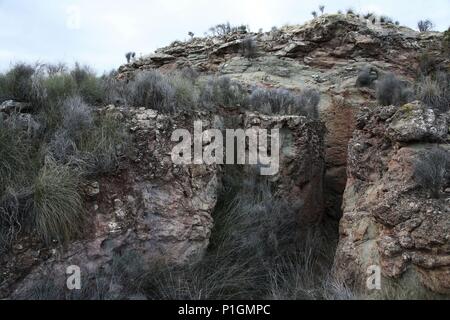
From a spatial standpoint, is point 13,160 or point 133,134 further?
point 133,134

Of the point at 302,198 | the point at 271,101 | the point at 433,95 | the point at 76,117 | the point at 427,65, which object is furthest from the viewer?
the point at 427,65

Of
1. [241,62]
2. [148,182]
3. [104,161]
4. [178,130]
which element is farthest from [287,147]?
[241,62]

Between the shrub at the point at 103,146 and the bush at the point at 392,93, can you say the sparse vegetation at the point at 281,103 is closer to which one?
the bush at the point at 392,93

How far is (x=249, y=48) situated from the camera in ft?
31.3

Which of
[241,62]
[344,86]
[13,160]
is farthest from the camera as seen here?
[241,62]

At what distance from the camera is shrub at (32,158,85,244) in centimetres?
370

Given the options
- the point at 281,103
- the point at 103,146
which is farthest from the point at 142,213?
the point at 281,103

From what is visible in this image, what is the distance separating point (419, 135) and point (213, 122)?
2.50 m

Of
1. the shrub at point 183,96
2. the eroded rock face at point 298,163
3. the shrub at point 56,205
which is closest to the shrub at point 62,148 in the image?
the shrub at point 56,205

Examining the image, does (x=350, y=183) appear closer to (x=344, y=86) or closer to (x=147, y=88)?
(x=147, y=88)

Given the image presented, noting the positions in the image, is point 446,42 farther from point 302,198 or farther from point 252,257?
point 252,257

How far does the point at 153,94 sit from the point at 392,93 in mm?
3600
